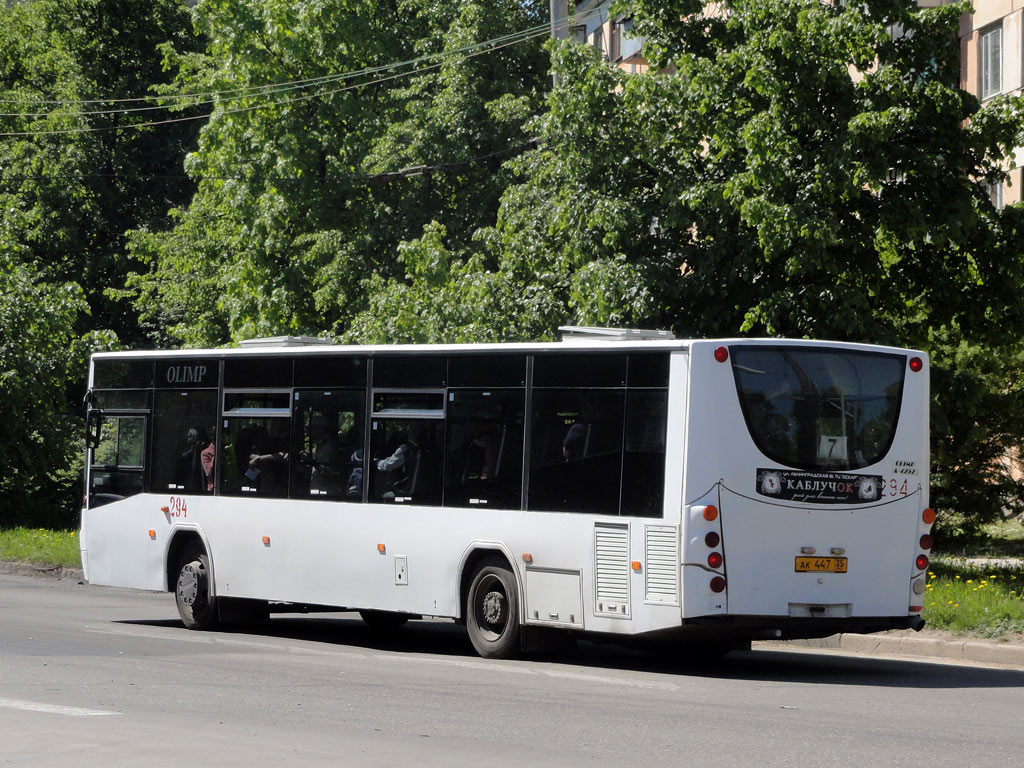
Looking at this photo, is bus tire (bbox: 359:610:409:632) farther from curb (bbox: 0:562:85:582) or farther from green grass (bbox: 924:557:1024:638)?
curb (bbox: 0:562:85:582)

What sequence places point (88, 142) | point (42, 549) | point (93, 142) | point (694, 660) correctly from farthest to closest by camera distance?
point (93, 142) → point (88, 142) → point (42, 549) → point (694, 660)

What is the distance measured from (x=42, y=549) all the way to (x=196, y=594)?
10642mm

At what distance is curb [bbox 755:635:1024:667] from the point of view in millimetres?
14328

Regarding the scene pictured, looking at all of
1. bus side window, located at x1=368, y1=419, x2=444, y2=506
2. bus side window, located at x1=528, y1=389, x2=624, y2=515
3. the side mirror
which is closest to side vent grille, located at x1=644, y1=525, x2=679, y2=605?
bus side window, located at x1=528, y1=389, x2=624, y2=515

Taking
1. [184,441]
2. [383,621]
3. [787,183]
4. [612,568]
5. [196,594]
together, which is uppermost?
[787,183]

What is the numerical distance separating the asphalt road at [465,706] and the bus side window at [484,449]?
1439mm

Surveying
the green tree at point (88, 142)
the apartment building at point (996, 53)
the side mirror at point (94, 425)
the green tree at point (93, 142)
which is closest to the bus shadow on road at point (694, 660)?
the side mirror at point (94, 425)

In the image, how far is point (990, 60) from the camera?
35906 mm

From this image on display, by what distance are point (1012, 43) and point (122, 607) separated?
23.9 m

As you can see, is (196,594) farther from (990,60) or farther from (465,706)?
(990,60)

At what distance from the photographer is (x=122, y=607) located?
2017 cm

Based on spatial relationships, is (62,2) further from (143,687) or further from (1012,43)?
(143,687)

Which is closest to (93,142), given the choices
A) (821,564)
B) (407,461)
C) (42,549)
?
(42,549)

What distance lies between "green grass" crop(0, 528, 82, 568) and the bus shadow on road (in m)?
8.42
